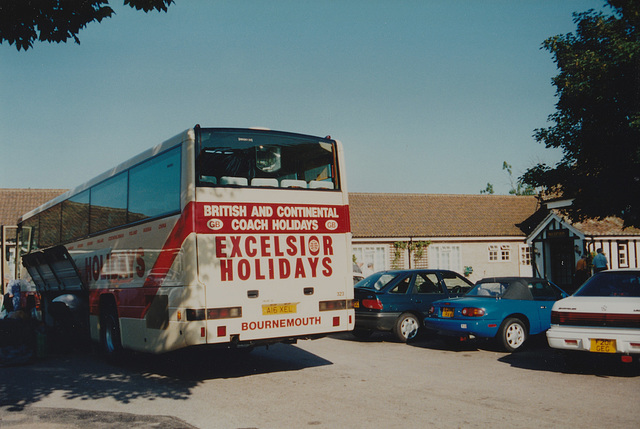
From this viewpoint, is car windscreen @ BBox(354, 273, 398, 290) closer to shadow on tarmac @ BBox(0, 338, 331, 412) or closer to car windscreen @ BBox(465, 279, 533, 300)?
car windscreen @ BBox(465, 279, 533, 300)

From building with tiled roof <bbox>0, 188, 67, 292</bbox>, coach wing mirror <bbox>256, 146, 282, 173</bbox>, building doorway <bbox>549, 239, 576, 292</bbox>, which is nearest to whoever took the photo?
coach wing mirror <bbox>256, 146, 282, 173</bbox>

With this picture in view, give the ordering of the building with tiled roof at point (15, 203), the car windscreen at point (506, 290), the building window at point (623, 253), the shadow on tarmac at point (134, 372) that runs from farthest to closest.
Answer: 1. the building with tiled roof at point (15, 203)
2. the building window at point (623, 253)
3. the car windscreen at point (506, 290)
4. the shadow on tarmac at point (134, 372)

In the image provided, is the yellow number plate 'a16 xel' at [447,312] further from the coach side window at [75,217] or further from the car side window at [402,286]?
the coach side window at [75,217]

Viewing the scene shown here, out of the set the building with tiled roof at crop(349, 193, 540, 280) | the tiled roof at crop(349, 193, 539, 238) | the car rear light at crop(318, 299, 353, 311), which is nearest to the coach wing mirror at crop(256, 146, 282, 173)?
the car rear light at crop(318, 299, 353, 311)

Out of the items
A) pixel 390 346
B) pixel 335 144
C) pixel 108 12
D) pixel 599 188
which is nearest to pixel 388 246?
pixel 599 188

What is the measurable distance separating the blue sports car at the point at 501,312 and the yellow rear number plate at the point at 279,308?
354 cm

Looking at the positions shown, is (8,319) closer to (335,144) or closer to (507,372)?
(335,144)

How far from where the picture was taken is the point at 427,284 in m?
13.6

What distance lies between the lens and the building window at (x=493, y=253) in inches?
1448

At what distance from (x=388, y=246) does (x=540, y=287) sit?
76.0 ft

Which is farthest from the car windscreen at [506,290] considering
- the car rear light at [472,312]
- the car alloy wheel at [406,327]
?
the car alloy wheel at [406,327]

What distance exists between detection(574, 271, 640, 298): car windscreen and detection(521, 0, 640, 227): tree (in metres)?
6.26

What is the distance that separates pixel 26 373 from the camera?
10047 millimetres

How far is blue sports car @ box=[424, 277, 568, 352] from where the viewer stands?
11.0m
